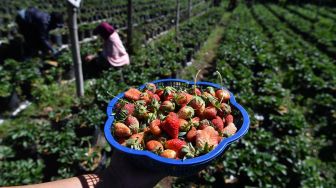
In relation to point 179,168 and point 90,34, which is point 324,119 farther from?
point 90,34

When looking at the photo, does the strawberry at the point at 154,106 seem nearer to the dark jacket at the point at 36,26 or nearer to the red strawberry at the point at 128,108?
the red strawberry at the point at 128,108

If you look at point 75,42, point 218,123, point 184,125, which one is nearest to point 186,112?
point 184,125

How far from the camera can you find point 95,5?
16203mm

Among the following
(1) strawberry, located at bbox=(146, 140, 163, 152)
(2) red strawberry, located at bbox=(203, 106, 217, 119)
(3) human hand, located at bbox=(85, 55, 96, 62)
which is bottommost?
(3) human hand, located at bbox=(85, 55, 96, 62)

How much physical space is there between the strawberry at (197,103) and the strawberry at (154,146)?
0.35 m

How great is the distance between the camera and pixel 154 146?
1.80m

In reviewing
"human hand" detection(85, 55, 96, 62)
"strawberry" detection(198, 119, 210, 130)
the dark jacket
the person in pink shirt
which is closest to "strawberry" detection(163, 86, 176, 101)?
"strawberry" detection(198, 119, 210, 130)

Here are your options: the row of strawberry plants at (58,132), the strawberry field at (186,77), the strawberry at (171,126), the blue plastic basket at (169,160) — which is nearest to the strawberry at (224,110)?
the blue plastic basket at (169,160)

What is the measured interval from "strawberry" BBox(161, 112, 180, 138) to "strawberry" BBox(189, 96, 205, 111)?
19cm

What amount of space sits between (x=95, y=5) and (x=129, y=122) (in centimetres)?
1533

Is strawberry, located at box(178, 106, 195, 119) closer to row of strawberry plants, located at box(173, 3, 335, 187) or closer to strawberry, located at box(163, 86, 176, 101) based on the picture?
strawberry, located at box(163, 86, 176, 101)

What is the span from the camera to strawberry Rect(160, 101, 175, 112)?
2.02m

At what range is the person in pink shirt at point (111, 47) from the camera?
743cm

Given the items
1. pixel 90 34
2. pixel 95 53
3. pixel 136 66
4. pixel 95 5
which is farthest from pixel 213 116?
pixel 95 5
